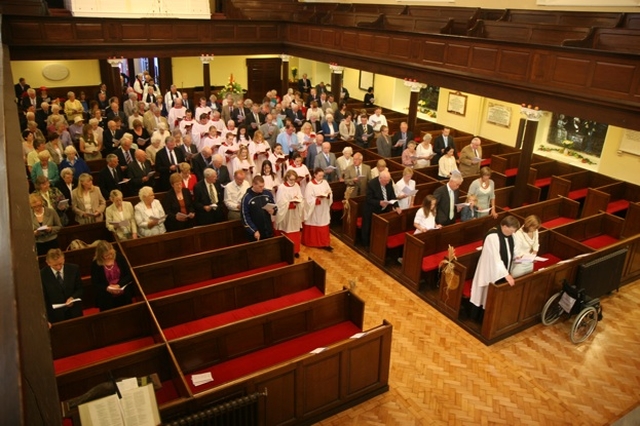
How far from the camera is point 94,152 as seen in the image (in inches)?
439

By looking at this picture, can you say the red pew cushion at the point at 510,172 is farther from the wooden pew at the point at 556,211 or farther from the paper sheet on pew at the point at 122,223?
the paper sheet on pew at the point at 122,223

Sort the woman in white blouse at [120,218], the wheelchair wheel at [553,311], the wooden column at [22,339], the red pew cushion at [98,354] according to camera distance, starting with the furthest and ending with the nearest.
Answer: the wheelchair wheel at [553,311] → the woman in white blouse at [120,218] → the red pew cushion at [98,354] → the wooden column at [22,339]

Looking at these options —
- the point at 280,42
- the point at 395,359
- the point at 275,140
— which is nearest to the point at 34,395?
the point at 395,359

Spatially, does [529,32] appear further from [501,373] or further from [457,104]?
[501,373]

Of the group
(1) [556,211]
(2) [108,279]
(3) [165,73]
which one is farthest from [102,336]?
(3) [165,73]

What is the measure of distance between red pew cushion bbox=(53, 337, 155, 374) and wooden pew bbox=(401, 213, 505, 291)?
447 centimetres

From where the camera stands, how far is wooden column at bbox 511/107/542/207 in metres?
10.3

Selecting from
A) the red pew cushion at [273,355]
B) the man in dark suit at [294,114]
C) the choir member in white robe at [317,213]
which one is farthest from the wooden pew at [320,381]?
the man in dark suit at [294,114]

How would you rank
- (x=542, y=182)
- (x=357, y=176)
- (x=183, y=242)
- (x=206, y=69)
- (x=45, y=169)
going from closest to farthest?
(x=183, y=242), (x=45, y=169), (x=357, y=176), (x=542, y=182), (x=206, y=69)

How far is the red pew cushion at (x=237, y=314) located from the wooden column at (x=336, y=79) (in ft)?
35.1

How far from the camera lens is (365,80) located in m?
22.3

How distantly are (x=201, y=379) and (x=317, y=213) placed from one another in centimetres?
476

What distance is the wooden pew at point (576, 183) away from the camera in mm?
11844

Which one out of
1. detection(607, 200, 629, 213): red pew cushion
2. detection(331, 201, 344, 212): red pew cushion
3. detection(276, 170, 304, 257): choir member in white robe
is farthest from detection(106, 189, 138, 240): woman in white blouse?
detection(607, 200, 629, 213): red pew cushion
